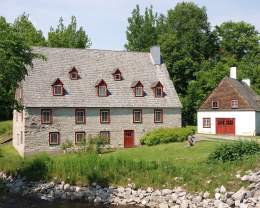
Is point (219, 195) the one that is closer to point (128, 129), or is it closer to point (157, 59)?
point (128, 129)

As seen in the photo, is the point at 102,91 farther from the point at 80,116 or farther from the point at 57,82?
the point at 57,82

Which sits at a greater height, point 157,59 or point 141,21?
point 141,21

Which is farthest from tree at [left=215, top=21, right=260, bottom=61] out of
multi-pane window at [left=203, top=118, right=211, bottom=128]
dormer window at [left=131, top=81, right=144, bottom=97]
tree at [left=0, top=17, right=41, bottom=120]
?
tree at [left=0, top=17, right=41, bottom=120]

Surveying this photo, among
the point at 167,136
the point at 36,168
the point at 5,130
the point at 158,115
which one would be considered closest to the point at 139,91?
the point at 158,115

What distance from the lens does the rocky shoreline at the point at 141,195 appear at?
22.8 m

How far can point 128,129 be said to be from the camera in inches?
1820

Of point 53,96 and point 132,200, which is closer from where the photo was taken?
point 132,200

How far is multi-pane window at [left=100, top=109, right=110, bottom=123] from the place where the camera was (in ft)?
149

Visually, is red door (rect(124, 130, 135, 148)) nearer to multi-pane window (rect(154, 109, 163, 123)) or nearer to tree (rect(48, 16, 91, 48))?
multi-pane window (rect(154, 109, 163, 123))

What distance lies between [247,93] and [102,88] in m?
19.2

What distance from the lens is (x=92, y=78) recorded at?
153 ft

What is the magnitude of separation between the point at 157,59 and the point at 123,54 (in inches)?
148

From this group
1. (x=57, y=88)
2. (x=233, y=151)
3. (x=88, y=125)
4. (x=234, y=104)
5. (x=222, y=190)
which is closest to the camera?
(x=222, y=190)

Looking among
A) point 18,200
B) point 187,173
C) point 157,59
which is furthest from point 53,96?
point 187,173
